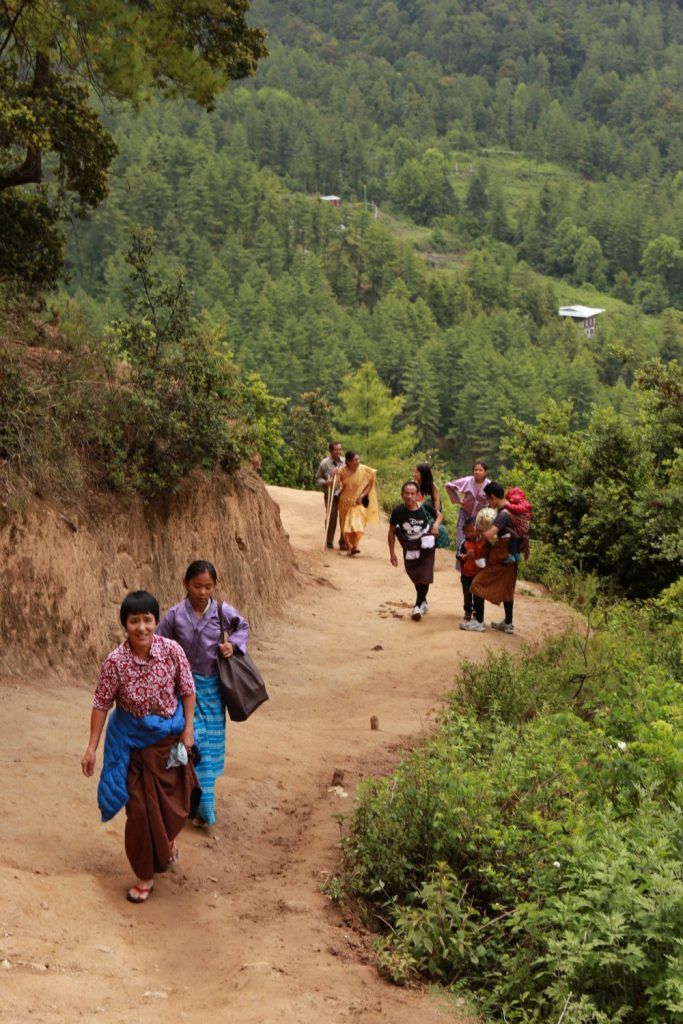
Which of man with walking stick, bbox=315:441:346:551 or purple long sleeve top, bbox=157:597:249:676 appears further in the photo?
man with walking stick, bbox=315:441:346:551

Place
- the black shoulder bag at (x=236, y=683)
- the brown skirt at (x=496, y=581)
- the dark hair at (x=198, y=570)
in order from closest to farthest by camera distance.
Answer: the dark hair at (x=198, y=570), the black shoulder bag at (x=236, y=683), the brown skirt at (x=496, y=581)

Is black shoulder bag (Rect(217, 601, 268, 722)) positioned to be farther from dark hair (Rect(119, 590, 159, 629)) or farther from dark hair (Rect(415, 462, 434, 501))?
dark hair (Rect(415, 462, 434, 501))

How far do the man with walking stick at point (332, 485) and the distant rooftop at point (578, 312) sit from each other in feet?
389

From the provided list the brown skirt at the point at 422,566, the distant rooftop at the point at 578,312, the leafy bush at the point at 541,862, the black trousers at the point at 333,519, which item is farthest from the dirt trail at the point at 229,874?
the distant rooftop at the point at 578,312

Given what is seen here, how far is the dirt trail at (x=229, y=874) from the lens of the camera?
13.9 feet

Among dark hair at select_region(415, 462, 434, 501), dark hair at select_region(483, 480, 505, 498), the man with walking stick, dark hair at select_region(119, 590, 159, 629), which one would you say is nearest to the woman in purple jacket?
dark hair at select_region(119, 590, 159, 629)

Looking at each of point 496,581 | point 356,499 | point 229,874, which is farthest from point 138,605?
point 356,499

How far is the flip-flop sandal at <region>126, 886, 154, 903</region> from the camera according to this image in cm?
522

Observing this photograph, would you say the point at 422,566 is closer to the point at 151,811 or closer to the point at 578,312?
the point at 151,811

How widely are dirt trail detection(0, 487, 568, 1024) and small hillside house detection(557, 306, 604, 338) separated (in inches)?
4856

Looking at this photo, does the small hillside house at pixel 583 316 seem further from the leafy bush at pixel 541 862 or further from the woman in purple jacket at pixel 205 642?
the woman in purple jacket at pixel 205 642

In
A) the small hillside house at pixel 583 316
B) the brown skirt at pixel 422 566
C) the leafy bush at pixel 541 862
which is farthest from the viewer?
the small hillside house at pixel 583 316

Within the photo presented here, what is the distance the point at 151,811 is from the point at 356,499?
9.71m

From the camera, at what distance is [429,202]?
160000 mm
